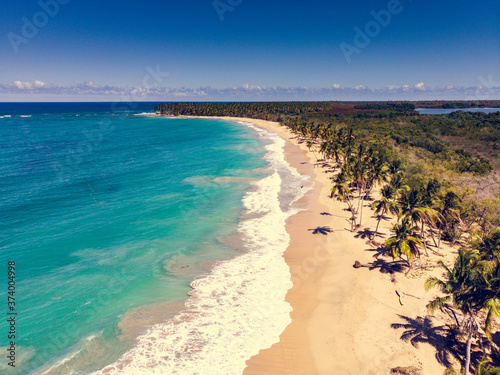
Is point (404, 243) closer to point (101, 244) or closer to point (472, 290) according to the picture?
point (472, 290)

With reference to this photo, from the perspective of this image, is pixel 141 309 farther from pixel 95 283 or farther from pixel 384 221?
pixel 384 221

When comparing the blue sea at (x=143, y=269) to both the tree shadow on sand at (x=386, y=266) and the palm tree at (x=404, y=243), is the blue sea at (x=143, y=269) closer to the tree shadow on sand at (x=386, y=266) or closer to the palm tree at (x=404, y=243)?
the tree shadow on sand at (x=386, y=266)

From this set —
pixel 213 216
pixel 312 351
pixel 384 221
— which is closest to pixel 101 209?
pixel 213 216

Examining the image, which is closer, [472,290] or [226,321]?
[472,290]

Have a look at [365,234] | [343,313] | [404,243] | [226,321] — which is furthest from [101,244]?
[404,243]

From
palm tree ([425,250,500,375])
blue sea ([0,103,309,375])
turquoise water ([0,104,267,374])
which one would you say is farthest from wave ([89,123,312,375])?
palm tree ([425,250,500,375])

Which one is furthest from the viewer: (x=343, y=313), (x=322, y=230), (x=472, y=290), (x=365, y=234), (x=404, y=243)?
(x=322, y=230)
